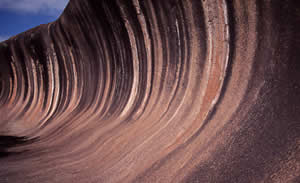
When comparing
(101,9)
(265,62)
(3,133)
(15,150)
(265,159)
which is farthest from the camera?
(3,133)

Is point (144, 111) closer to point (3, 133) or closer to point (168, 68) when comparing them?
point (168, 68)

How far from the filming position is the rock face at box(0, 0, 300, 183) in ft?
1.05

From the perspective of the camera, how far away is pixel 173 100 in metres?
0.56

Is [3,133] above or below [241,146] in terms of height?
above

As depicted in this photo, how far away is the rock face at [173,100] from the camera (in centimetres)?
32

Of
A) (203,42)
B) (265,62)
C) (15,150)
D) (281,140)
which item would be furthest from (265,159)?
(15,150)

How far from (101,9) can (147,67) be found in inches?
11.8

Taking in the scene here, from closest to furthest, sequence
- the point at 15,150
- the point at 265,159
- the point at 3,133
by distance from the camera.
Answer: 1. the point at 265,159
2. the point at 15,150
3. the point at 3,133

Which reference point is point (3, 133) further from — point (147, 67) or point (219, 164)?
point (219, 164)

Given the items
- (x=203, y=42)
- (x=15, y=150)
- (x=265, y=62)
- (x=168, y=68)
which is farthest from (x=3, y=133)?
(x=265, y=62)

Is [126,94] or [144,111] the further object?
[126,94]

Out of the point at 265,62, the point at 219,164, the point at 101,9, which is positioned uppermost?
the point at 101,9

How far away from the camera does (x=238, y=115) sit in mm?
367

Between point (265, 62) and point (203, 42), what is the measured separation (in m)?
0.18
